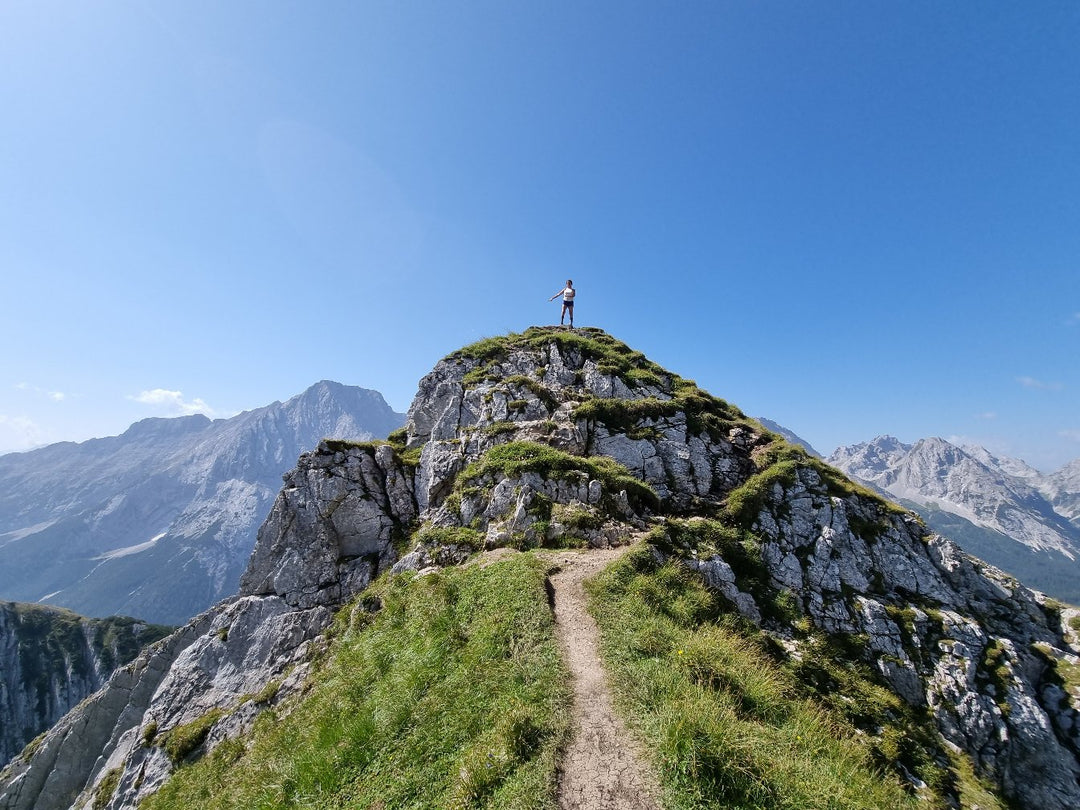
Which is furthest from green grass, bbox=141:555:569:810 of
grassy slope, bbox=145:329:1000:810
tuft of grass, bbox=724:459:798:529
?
tuft of grass, bbox=724:459:798:529

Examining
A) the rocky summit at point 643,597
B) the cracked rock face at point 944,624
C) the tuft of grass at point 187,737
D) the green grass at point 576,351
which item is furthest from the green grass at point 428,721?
the green grass at point 576,351

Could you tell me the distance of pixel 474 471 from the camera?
2614 centimetres

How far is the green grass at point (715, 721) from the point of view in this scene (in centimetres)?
735

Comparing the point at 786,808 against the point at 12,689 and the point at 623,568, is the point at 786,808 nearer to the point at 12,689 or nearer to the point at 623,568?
the point at 623,568

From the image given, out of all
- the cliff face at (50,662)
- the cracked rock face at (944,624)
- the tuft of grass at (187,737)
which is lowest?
the cliff face at (50,662)

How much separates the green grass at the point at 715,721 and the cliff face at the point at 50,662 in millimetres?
178501

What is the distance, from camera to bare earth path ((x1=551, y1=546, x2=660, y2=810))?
7.38 meters

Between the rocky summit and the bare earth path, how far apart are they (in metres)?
0.96

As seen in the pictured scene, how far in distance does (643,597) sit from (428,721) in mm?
7523

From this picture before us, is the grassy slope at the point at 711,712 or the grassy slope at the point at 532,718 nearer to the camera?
the grassy slope at the point at 711,712

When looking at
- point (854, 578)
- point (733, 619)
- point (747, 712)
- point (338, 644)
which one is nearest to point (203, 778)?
point (338, 644)

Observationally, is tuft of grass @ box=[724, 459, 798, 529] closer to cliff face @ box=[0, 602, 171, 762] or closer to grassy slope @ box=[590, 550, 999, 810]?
grassy slope @ box=[590, 550, 999, 810]

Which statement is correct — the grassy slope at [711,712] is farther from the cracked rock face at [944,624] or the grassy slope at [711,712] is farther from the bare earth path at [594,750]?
the cracked rock face at [944,624]

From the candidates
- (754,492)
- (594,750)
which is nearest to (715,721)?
(594,750)
